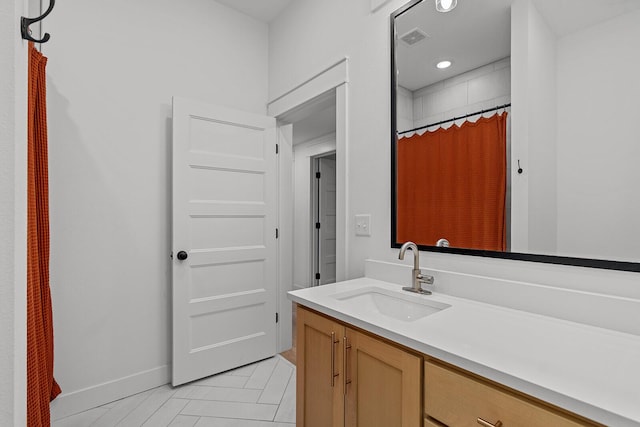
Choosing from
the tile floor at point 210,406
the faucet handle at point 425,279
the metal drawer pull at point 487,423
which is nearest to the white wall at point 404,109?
the faucet handle at point 425,279

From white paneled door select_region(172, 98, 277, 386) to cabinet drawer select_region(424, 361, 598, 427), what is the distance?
5.69ft

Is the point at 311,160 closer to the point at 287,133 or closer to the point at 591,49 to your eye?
the point at 287,133

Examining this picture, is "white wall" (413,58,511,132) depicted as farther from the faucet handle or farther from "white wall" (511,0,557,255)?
the faucet handle

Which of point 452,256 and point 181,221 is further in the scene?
point 181,221

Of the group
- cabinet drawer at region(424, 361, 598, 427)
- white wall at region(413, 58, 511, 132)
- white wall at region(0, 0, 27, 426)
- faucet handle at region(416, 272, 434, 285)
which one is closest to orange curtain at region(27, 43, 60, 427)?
white wall at region(0, 0, 27, 426)

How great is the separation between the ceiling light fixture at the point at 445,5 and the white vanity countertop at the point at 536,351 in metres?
1.33

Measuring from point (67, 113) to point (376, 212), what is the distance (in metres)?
1.90

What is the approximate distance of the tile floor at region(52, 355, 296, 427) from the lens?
1.71 metres

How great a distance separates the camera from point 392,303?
1397 millimetres

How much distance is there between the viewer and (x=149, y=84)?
82.7 inches

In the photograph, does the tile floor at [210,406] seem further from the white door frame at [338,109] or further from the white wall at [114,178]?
the white door frame at [338,109]

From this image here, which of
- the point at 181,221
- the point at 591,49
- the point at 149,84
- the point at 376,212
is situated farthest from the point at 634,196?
the point at 149,84

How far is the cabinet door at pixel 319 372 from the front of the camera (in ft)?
3.70

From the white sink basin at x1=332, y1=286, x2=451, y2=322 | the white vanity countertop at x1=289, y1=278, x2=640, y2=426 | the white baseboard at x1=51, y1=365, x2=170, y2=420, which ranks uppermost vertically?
the white vanity countertop at x1=289, y1=278, x2=640, y2=426
